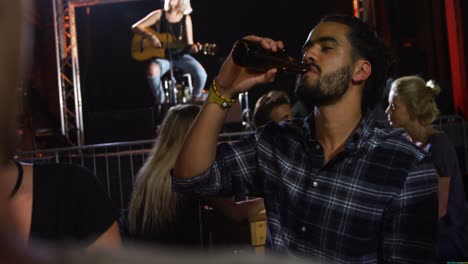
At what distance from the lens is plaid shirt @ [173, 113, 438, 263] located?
6.00 feet

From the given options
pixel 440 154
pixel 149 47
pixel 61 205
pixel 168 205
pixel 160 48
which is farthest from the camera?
pixel 149 47

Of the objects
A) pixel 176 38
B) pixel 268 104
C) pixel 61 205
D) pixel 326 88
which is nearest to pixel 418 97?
pixel 268 104

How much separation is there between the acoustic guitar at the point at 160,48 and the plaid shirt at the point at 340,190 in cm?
647

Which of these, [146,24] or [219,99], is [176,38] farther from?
[219,99]

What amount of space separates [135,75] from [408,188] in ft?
31.2

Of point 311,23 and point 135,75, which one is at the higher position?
point 311,23

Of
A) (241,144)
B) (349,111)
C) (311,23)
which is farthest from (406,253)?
(311,23)

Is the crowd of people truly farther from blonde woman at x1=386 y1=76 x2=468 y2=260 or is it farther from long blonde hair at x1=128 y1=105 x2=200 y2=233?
blonde woman at x1=386 y1=76 x2=468 y2=260

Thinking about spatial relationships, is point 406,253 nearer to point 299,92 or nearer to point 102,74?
point 299,92

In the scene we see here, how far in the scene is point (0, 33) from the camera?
0.27 metres

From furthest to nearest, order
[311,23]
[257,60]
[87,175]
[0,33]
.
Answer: [311,23] → [257,60] → [87,175] → [0,33]

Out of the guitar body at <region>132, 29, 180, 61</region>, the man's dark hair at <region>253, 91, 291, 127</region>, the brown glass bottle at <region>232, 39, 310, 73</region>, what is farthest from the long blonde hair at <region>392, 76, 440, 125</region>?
the guitar body at <region>132, 29, 180, 61</region>

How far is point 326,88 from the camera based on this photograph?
2.05 m

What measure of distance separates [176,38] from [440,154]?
6033mm
